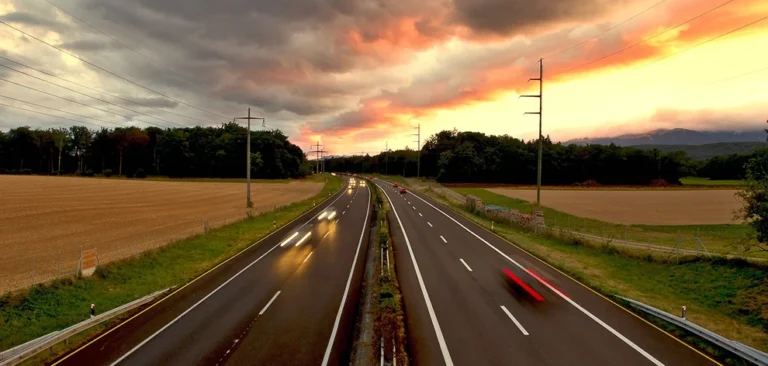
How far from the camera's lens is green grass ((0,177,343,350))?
16.4 meters

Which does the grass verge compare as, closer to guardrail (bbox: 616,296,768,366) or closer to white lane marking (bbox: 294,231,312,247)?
white lane marking (bbox: 294,231,312,247)

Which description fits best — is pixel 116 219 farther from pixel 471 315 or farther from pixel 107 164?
pixel 107 164

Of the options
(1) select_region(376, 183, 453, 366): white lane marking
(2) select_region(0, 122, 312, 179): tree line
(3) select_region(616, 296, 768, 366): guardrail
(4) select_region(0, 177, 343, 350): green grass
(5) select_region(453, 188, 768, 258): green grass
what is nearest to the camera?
(3) select_region(616, 296, 768, 366): guardrail

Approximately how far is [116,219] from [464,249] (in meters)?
43.5

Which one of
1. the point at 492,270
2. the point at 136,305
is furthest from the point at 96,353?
the point at 492,270

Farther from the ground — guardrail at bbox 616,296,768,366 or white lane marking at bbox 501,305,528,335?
guardrail at bbox 616,296,768,366

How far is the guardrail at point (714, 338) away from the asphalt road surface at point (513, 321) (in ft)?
3.01

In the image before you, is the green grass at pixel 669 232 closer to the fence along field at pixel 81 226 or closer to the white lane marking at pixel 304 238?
the white lane marking at pixel 304 238

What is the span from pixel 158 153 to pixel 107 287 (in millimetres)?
158362

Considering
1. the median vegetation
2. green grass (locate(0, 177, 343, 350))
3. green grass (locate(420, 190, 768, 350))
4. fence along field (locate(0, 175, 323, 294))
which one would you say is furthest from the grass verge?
fence along field (locate(0, 175, 323, 294))

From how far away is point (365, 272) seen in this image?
25328 millimetres

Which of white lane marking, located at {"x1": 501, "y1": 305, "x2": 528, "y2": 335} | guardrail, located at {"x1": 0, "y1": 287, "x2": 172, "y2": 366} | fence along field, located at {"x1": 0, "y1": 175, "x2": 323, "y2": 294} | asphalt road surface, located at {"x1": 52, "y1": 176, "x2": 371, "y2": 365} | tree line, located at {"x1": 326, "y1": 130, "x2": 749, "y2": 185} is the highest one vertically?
tree line, located at {"x1": 326, "y1": 130, "x2": 749, "y2": 185}

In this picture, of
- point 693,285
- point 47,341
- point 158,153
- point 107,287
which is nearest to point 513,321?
point 693,285

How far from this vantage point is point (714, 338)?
548 inches
